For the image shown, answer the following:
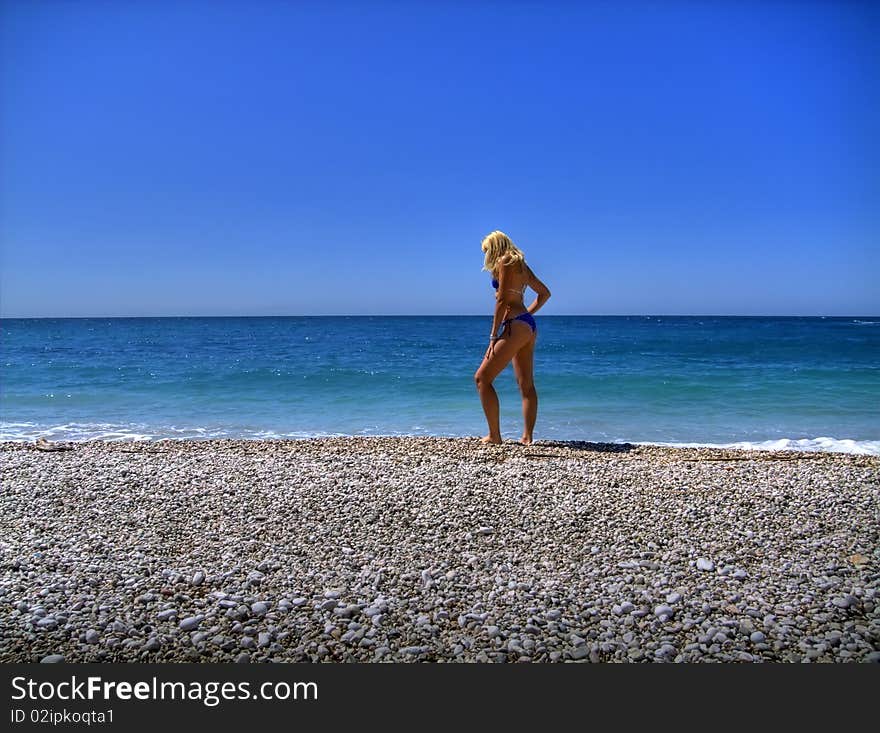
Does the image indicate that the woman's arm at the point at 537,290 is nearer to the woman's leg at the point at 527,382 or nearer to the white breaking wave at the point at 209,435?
the woman's leg at the point at 527,382

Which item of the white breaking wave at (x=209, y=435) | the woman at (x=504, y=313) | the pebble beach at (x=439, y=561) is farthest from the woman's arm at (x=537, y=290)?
the white breaking wave at (x=209, y=435)

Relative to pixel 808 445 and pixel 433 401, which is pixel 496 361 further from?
pixel 433 401

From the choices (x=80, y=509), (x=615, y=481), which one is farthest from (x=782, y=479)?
(x=80, y=509)

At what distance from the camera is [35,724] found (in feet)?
7.11

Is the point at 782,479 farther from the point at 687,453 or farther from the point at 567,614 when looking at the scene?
the point at 567,614

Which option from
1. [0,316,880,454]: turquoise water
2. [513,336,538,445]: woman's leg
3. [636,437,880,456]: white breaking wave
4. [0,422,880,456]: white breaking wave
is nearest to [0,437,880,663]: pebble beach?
[513,336,538,445]: woman's leg

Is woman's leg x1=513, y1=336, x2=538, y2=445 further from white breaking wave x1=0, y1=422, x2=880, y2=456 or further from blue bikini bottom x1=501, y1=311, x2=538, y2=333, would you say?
white breaking wave x1=0, y1=422, x2=880, y2=456

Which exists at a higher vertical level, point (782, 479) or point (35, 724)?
point (782, 479)

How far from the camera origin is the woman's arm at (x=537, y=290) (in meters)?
6.78

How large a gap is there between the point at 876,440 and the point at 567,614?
802 cm

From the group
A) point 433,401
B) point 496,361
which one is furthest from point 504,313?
point 433,401

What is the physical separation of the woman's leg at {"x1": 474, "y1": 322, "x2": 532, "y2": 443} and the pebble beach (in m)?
1.21

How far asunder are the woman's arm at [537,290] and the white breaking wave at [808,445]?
2.58 metres

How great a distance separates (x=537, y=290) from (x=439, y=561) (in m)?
4.16
